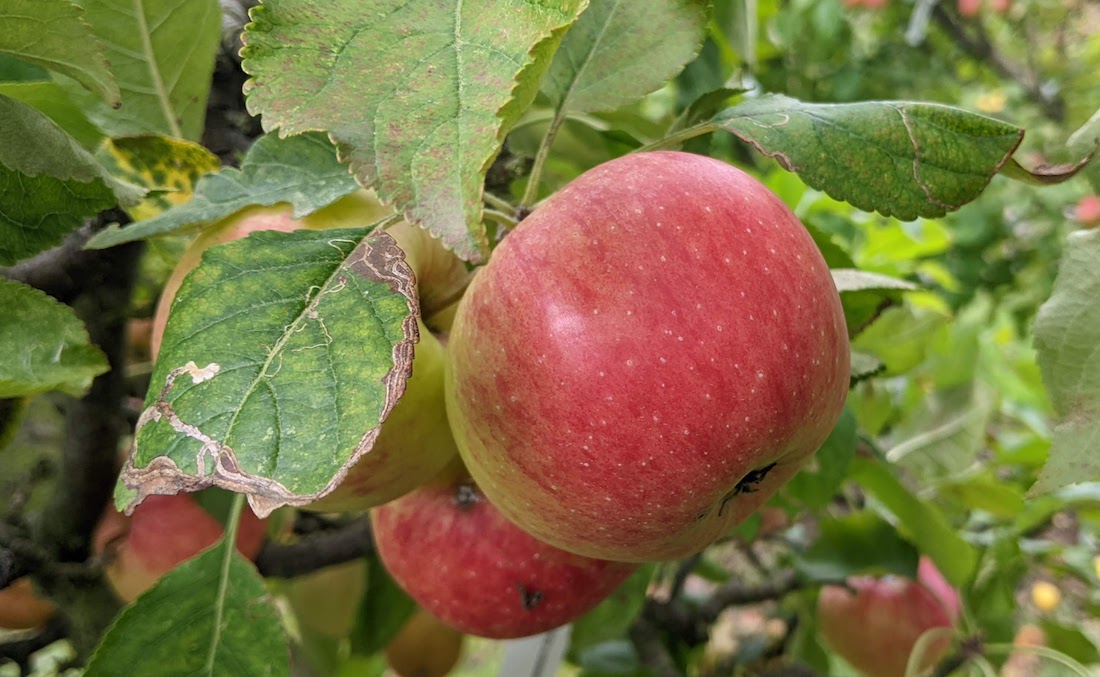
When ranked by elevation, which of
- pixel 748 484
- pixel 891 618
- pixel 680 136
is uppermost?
pixel 680 136

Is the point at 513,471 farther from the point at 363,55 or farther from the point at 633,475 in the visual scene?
the point at 363,55

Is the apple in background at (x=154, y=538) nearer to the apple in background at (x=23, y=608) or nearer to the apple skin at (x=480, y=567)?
the apple in background at (x=23, y=608)

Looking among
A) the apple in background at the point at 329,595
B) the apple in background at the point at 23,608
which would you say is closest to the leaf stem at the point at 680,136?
the apple in background at the point at 23,608

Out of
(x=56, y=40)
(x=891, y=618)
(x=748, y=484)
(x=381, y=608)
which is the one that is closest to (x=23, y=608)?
(x=381, y=608)

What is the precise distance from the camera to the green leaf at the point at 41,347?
16.1 inches

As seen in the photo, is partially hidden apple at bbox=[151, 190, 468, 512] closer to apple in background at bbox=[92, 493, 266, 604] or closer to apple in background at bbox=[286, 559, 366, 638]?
apple in background at bbox=[92, 493, 266, 604]

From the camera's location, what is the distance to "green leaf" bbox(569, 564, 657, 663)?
2.64ft

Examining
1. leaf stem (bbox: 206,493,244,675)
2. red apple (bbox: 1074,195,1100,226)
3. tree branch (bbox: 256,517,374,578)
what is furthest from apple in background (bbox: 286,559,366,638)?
red apple (bbox: 1074,195,1100,226)

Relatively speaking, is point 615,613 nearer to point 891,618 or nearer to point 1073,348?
point 891,618

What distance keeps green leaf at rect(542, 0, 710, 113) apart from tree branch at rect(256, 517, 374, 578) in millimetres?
578

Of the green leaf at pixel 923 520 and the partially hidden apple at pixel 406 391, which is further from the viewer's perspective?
the green leaf at pixel 923 520

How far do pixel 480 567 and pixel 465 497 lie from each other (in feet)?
0.16

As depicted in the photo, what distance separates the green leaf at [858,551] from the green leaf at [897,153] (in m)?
0.57

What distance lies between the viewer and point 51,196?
1.50 feet
